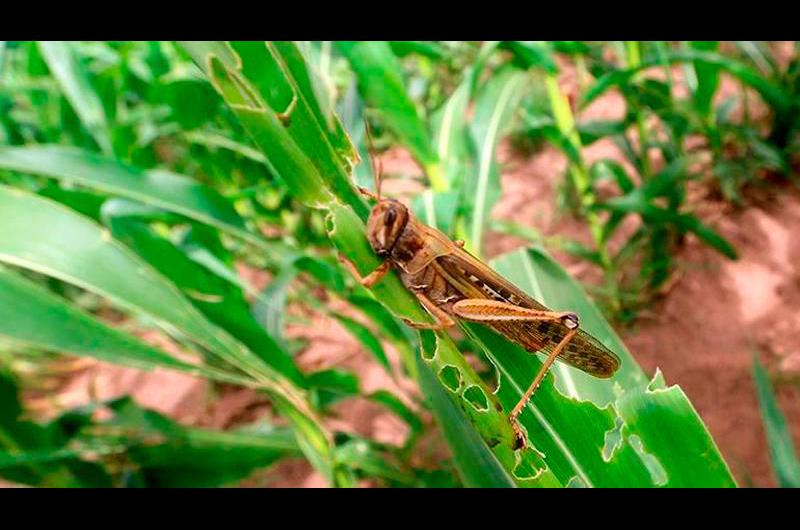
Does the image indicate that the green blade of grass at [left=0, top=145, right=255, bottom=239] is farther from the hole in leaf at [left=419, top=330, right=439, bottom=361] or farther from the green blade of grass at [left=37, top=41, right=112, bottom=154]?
the hole in leaf at [left=419, top=330, right=439, bottom=361]

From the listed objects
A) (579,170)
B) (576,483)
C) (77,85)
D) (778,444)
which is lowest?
(778,444)

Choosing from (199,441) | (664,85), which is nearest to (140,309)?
(199,441)

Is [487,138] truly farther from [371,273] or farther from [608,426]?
[608,426]

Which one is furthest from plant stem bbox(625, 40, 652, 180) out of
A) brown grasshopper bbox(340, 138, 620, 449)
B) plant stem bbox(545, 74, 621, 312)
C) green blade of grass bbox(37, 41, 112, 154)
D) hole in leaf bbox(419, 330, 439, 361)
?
green blade of grass bbox(37, 41, 112, 154)

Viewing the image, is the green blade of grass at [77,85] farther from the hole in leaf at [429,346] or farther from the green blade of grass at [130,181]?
the hole in leaf at [429,346]

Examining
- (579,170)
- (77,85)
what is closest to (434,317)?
(579,170)

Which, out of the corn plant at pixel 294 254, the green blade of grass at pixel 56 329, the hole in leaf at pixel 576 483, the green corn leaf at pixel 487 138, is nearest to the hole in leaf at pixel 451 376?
the corn plant at pixel 294 254

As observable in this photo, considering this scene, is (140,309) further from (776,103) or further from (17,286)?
(776,103)
